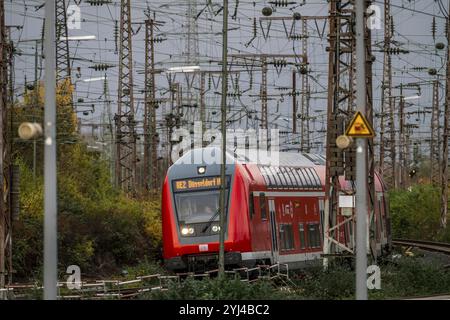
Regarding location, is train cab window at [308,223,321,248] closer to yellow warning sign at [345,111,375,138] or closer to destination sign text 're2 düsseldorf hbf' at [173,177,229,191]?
destination sign text 're2 düsseldorf hbf' at [173,177,229,191]

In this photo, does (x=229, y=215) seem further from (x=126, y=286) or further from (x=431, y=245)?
(x=431, y=245)

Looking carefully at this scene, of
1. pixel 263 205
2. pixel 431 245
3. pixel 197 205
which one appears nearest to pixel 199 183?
pixel 197 205

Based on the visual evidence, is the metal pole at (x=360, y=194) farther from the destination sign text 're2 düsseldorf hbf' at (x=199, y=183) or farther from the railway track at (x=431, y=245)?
the railway track at (x=431, y=245)

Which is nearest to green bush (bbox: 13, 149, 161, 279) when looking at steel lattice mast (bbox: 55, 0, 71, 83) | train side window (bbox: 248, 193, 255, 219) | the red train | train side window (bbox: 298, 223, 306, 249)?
steel lattice mast (bbox: 55, 0, 71, 83)

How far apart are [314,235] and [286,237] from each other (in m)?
2.33

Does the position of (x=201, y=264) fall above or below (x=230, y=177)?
below

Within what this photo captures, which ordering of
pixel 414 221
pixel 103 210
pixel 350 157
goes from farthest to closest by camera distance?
pixel 414 221, pixel 103 210, pixel 350 157

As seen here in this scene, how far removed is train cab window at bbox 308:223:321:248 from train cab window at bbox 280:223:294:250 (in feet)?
4.72

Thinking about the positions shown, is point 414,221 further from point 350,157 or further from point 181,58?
point 350,157

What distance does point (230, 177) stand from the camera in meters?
34.9

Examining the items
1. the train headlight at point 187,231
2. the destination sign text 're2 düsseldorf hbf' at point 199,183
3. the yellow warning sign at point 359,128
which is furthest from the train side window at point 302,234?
the yellow warning sign at point 359,128

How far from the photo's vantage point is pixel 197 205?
3522 centimetres
